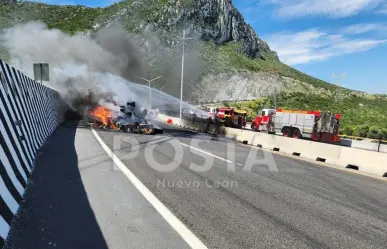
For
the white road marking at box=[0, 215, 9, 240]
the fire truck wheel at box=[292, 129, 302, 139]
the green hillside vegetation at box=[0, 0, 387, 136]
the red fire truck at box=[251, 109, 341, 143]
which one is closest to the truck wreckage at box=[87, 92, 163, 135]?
the red fire truck at box=[251, 109, 341, 143]

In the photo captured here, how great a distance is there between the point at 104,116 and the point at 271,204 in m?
21.2

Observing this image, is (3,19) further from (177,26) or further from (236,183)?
(236,183)

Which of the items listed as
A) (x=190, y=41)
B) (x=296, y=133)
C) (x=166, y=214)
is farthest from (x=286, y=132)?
(x=190, y=41)

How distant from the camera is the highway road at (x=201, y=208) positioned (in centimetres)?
454

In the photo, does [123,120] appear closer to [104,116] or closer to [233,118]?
Answer: [104,116]

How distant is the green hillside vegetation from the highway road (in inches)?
3476

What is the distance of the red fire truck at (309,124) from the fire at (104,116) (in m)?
15.1

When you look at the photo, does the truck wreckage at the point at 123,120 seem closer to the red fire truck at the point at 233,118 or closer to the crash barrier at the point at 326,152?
the crash barrier at the point at 326,152

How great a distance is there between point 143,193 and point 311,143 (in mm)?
10086

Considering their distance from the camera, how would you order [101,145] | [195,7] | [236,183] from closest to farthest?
[236,183] < [101,145] < [195,7]

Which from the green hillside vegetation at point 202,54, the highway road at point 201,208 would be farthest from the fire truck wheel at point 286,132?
the green hillside vegetation at point 202,54

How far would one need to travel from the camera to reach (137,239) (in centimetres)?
445

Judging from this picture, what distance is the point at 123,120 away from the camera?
2311 centimetres

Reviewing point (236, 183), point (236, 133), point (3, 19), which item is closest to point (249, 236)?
point (236, 183)
